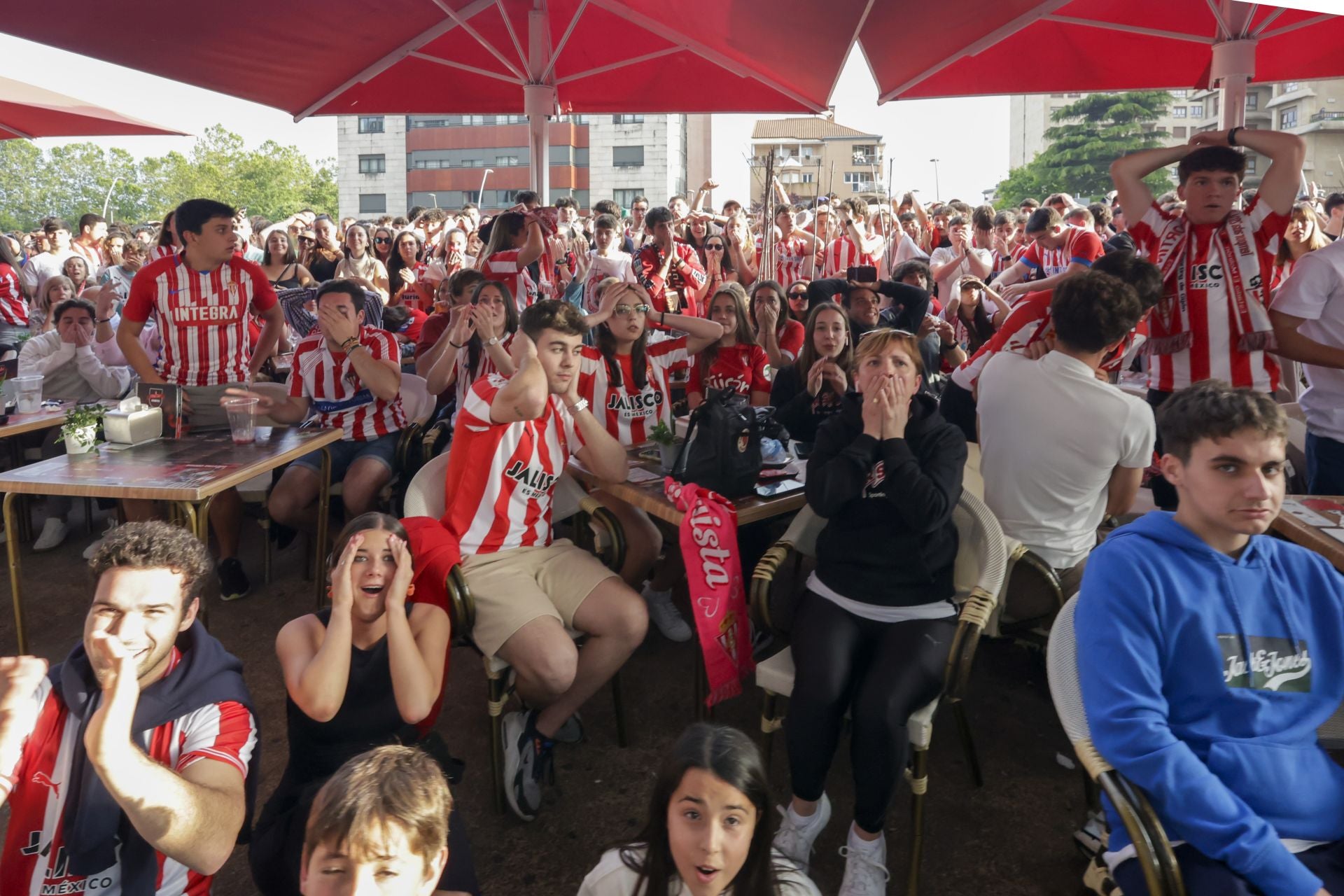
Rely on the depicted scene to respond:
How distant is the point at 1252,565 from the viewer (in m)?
1.79

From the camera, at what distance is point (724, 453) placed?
3061 mm

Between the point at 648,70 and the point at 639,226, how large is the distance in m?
5.11

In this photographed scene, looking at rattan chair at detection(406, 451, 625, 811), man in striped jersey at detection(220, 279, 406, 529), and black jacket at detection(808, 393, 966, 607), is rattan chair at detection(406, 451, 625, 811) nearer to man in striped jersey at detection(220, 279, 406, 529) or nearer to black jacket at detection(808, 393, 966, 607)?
black jacket at detection(808, 393, 966, 607)

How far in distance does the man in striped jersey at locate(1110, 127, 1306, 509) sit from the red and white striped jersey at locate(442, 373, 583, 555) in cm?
245

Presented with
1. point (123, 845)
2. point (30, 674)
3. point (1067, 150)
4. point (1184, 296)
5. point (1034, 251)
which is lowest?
point (123, 845)

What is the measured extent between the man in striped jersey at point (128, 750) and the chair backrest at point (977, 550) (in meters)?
1.92

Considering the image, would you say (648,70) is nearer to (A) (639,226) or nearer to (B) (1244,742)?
(A) (639,226)

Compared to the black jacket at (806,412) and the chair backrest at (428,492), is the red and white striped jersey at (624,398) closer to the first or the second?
the black jacket at (806,412)

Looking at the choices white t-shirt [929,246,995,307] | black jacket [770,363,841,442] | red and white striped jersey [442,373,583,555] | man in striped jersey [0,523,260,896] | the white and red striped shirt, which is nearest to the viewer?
man in striped jersey [0,523,260,896]

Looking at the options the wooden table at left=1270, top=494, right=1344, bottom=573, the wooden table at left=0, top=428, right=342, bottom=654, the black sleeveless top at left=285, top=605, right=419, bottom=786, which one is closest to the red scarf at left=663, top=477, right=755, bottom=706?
the black sleeveless top at left=285, top=605, right=419, bottom=786

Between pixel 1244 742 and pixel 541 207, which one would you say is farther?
pixel 541 207

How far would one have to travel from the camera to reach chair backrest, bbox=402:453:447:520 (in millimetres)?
3104

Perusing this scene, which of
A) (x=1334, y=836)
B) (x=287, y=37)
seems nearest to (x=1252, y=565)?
(x=1334, y=836)

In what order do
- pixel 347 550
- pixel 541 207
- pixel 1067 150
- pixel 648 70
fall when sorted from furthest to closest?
pixel 1067 150 → pixel 648 70 → pixel 541 207 → pixel 347 550
